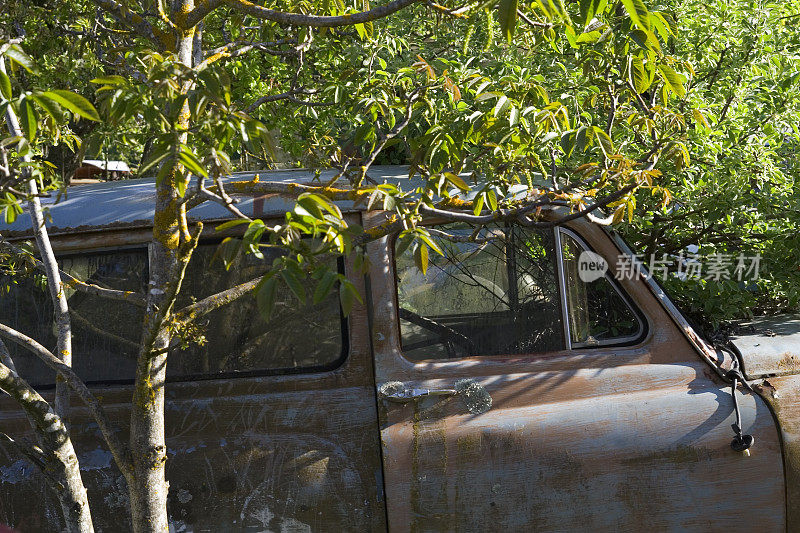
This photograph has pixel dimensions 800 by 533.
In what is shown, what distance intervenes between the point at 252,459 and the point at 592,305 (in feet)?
4.24

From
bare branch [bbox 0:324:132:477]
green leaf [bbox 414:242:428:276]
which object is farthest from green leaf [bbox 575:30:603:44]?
bare branch [bbox 0:324:132:477]

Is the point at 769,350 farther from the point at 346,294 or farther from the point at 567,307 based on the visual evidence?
the point at 346,294

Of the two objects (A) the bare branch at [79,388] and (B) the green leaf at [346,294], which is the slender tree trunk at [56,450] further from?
(B) the green leaf at [346,294]

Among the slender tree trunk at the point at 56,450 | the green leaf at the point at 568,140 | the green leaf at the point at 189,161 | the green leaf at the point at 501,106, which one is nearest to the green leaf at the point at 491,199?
the green leaf at the point at 501,106

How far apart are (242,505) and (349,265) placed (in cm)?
87

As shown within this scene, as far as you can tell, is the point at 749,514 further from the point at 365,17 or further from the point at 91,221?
the point at 91,221

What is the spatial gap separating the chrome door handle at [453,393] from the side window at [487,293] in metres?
0.14

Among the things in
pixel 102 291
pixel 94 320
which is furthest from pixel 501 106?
pixel 94 320

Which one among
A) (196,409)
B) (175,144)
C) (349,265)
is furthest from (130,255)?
(175,144)

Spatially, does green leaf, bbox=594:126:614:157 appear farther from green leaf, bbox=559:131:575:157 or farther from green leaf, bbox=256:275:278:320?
green leaf, bbox=256:275:278:320

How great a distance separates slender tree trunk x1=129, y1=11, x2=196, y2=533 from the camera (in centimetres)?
225

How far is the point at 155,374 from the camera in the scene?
2324 millimetres

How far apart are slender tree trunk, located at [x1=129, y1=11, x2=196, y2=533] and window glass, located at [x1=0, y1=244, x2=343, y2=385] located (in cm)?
44

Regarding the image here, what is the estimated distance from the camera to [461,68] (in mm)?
3363
